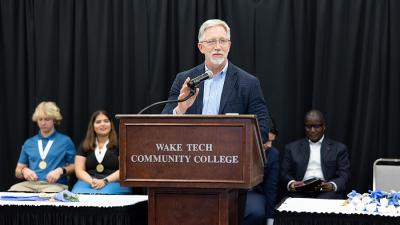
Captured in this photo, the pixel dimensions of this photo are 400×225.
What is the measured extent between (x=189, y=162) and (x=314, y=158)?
2909 millimetres

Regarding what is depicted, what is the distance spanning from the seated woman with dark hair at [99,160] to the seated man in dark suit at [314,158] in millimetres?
1508

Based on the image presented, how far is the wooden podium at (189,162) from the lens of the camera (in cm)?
285

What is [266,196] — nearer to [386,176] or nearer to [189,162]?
[386,176]

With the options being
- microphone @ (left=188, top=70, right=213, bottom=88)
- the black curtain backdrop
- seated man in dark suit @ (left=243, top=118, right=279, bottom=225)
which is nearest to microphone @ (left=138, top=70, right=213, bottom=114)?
microphone @ (left=188, top=70, right=213, bottom=88)

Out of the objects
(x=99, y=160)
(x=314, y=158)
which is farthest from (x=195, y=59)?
(x=314, y=158)

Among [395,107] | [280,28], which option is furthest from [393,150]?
[280,28]

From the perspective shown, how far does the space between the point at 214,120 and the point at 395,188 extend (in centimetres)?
290

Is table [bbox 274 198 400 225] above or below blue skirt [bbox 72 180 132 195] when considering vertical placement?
above

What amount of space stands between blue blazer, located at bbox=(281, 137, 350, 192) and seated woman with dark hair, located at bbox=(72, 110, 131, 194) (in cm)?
150

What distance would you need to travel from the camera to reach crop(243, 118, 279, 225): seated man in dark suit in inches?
193

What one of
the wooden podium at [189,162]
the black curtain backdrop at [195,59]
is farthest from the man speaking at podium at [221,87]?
the black curtain backdrop at [195,59]

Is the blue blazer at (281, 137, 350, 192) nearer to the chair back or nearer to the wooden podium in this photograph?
the chair back

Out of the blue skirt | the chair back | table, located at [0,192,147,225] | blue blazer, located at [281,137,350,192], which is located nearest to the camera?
table, located at [0,192,147,225]

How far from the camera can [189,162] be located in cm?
288
